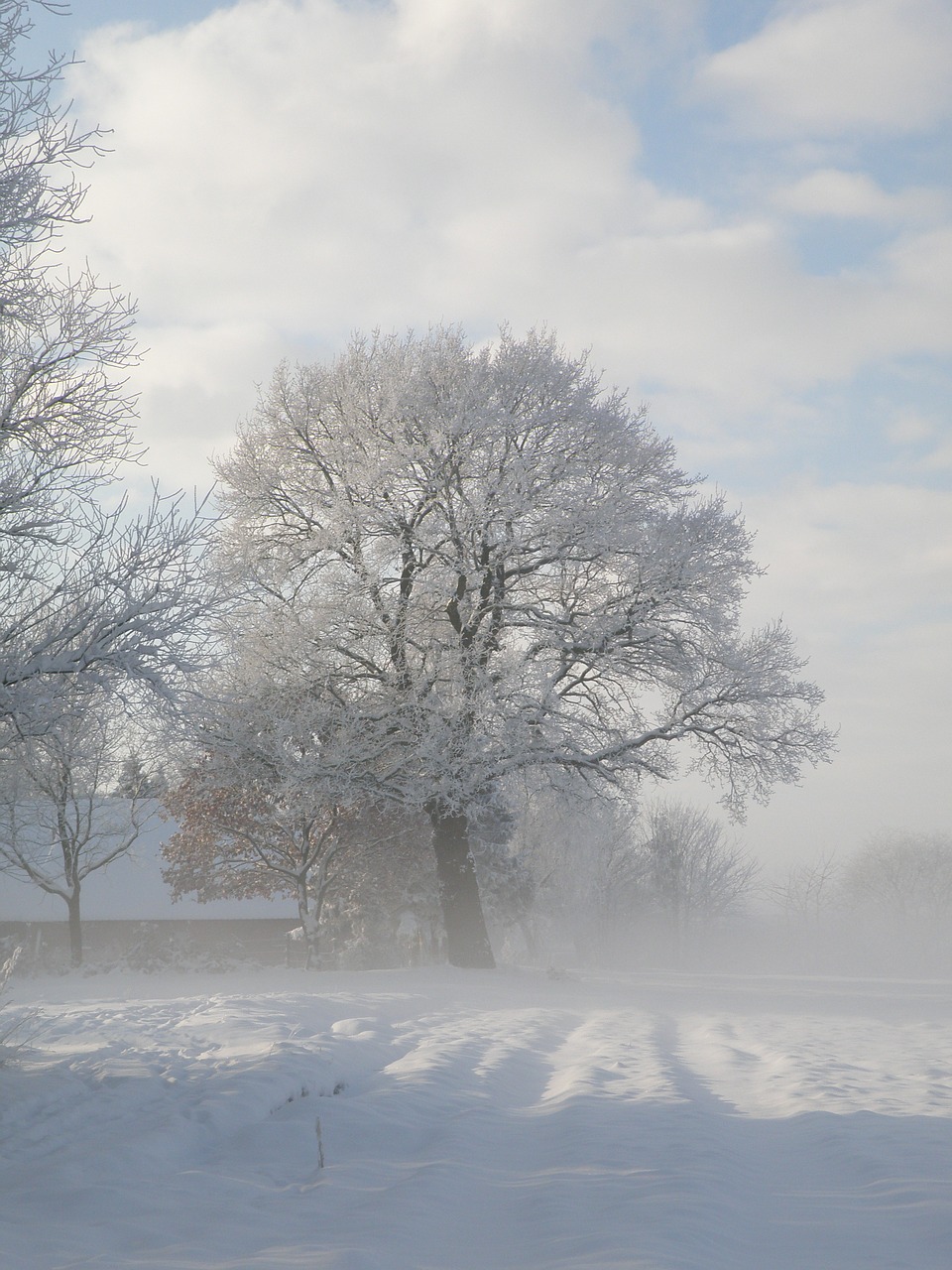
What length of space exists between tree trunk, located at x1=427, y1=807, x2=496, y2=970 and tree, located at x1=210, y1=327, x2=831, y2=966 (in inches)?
1.7

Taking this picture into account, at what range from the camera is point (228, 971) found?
25219mm

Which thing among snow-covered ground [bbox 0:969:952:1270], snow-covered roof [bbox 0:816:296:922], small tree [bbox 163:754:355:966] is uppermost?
small tree [bbox 163:754:355:966]

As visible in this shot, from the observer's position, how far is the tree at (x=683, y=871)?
2457 inches

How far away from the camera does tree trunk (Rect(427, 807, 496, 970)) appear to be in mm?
22406

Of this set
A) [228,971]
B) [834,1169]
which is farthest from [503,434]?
[834,1169]

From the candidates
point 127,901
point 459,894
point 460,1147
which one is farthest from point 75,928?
point 460,1147

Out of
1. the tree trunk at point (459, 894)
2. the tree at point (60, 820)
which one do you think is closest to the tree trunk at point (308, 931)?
the tree trunk at point (459, 894)

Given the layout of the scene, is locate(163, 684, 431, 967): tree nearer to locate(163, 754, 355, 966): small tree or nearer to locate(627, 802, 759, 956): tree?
locate(163, 754, 355, 966): small tree

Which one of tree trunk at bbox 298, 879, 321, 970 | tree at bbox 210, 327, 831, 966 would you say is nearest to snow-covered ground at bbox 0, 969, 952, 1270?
tree at bbox 210, 327, 831, 966

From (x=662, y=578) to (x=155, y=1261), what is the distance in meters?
16.9

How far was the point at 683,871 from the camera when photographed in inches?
2554

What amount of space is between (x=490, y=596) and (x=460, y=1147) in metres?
15.2

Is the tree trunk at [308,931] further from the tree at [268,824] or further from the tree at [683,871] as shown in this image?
the tree at [683,871]

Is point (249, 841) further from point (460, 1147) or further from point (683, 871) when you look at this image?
point (683, 871)
